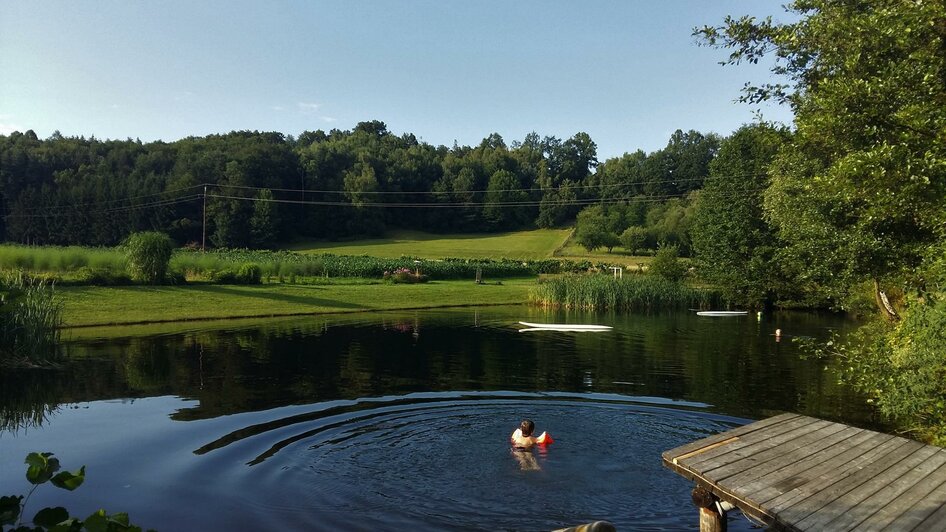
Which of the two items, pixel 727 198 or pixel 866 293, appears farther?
pixel 727 198

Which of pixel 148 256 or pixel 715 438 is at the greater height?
pixel 148 256

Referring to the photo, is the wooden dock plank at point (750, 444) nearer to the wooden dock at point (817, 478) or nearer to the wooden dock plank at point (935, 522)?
the wooden dock at point (817, 478)

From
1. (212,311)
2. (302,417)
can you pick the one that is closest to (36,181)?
(212,311)

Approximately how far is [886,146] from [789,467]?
15.6 ft

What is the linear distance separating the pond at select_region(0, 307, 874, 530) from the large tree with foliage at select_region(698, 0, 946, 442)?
1565 millimetres

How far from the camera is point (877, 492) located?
6957 mm

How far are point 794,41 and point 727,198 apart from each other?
40875mm

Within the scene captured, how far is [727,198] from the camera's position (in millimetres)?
50000

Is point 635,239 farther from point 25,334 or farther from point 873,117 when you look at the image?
point 873,117

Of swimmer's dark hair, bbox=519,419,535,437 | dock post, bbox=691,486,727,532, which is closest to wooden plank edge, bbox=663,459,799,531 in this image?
dock post, bbox=691,486,727,532

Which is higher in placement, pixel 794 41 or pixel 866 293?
pixel 794 41

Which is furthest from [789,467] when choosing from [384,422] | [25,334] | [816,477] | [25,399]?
[25,334]

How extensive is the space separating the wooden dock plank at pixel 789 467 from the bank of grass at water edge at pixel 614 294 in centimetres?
3358

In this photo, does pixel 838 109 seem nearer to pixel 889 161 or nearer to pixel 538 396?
pixel 889 161
